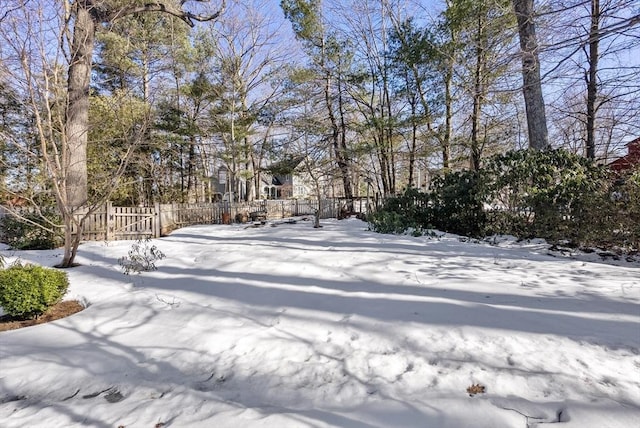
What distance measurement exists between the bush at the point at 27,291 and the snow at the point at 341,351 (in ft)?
1.33

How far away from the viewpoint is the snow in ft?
6.26

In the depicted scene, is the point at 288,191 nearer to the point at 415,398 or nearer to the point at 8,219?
the point at 8,219

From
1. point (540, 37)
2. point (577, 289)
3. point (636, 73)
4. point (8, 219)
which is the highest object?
point (540, 37)

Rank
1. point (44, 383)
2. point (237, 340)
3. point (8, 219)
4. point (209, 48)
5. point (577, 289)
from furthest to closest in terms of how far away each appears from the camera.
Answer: point (209, 48)
point (8, 219)
point (577, 289)
point (237, 340)
point (44, 383)

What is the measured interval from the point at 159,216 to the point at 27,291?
6904 mm

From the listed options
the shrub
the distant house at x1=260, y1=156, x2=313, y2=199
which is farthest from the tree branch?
the distant house at x1=260, y1=156, x2=313, y2=199

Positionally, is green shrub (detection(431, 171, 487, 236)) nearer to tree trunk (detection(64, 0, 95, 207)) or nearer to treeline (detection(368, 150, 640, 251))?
treeline (detection(368, 150, 640, 251))

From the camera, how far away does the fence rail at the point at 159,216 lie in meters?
9.22

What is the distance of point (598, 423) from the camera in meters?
1.66

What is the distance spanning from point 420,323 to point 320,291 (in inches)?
52.9

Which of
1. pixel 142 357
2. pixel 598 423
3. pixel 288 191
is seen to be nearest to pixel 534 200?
pixel 598 423

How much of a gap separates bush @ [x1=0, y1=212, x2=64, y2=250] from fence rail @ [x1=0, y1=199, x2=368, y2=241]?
53 cm

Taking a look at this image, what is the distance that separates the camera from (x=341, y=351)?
8.63 ft

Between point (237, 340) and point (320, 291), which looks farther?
point (320, 291)
